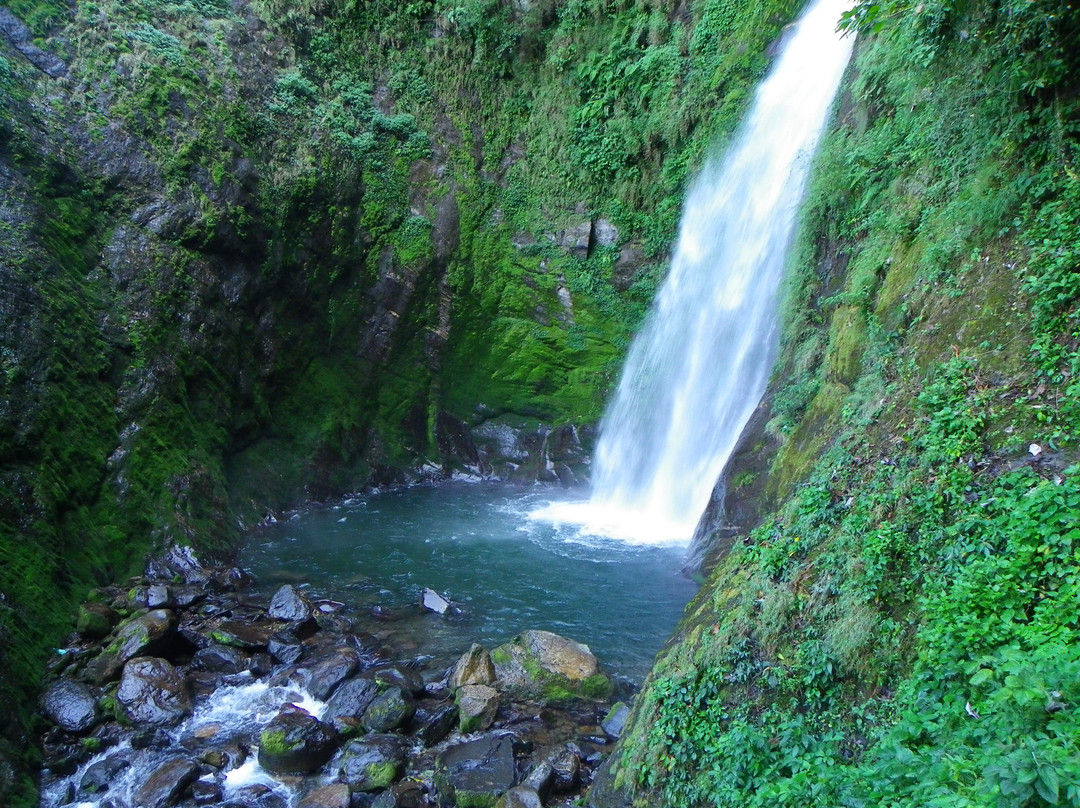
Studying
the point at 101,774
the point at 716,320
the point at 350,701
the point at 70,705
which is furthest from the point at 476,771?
the point at 716,320

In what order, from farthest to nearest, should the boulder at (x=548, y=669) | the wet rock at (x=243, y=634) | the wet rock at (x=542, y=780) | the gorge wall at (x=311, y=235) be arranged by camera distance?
the gorge wall at (x=311, y=235) < the wet rock at (x=243, y=634) < the boulder at (x=548, y=669) < the wet rock at (x=542, y=780)

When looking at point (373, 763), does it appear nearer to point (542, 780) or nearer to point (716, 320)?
point (542, 780)

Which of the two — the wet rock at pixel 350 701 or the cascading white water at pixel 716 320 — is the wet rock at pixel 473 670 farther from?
the cascading white water at pixel 716 320

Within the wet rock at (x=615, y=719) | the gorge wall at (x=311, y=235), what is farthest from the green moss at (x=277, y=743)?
the gorge wall at (x=311, y=235)

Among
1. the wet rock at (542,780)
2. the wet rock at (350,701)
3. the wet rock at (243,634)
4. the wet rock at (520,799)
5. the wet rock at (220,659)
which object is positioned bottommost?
the wet rock at (220,659)

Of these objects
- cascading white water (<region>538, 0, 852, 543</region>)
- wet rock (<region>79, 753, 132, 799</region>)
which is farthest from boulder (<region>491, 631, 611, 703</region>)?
cascading white water (<region>538, 0, 852, 543</region>)

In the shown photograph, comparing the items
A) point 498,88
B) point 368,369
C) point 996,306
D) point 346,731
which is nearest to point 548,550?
point 346,731

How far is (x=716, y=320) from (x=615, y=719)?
8.29 m

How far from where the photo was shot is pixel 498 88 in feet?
57.9

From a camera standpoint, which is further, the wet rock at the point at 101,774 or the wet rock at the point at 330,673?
the wet rock at the point at 330,673

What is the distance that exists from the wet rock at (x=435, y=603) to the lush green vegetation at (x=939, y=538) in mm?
3910

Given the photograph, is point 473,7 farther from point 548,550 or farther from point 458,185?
point 548,550

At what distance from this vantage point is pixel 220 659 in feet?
25.9

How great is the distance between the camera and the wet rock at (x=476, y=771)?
562 cm
